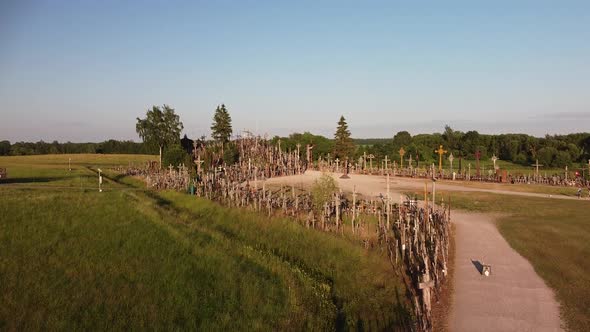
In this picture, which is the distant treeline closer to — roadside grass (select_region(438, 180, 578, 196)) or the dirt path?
roadside grass (select_region(438, 180, 578, 196))

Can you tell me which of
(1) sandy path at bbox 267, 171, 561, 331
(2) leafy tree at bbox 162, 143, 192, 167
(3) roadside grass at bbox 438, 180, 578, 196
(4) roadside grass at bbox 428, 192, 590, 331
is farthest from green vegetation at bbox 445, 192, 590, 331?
(2) leafy tree at bbox 162, 143, 192, 167

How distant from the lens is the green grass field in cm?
1301

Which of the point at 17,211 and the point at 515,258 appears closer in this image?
the point at 515,258

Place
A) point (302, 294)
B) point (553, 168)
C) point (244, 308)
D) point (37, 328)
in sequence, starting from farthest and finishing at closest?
→ point (553, 168) → point (302, 294) → point (244, 308) → point (37, 328)

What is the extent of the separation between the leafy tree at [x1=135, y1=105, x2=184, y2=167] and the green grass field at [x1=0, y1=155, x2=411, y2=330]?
40.9 metres

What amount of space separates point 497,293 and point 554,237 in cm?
→ 1048

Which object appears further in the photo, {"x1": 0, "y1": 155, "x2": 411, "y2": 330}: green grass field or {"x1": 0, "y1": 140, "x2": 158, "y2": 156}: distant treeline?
{"x1": 0, "y1": 140, "x2": 158, "y2": 156}: distant treeline

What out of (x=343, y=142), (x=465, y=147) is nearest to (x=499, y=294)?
(x=343, y=142)

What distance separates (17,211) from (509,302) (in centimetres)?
2583

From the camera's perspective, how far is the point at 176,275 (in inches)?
648

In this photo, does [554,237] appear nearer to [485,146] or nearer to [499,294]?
[499,294]

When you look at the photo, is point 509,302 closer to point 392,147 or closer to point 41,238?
point 41,238

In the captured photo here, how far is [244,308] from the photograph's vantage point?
1387 cm

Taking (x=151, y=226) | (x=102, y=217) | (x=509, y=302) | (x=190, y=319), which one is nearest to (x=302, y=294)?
(x=190, y=319)
